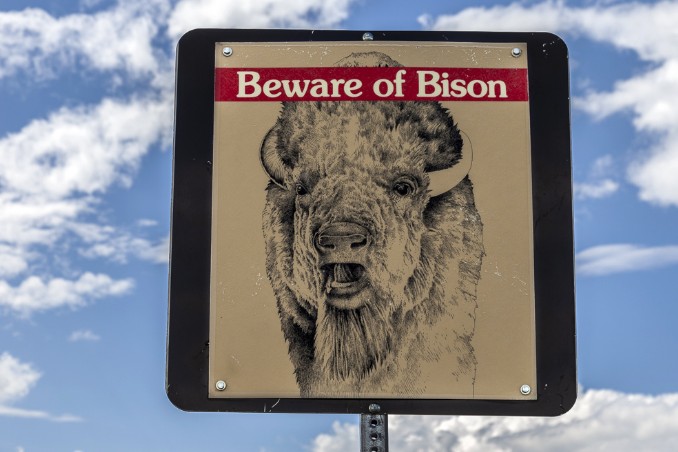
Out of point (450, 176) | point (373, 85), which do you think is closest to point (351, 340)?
point (450, 176)

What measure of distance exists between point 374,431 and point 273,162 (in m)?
0.87

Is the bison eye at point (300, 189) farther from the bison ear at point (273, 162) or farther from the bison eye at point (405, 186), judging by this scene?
the bison eye at point (405, 186)

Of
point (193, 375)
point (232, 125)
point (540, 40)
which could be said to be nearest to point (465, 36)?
point (540, 40)

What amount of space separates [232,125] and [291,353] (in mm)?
735

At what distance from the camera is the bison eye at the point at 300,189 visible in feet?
9.39

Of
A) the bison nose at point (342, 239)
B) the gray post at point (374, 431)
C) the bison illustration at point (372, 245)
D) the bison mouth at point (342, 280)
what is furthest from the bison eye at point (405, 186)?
the gray post at point (374, 431)

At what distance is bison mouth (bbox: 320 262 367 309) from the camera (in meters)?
2.80

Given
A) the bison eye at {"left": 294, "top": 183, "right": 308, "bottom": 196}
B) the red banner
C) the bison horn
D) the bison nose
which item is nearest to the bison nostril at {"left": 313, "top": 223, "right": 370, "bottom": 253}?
the bison nose

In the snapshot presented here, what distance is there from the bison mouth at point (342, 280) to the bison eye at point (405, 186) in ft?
0.86

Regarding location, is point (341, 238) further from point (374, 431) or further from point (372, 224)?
point (374, 431)

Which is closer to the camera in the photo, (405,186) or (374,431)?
(374,431)

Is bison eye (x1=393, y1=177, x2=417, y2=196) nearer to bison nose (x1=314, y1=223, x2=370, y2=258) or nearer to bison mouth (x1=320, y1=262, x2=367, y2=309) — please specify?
bison nose (x1=314, y1=223, x2=370, y2=258)

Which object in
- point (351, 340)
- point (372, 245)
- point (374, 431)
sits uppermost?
point (372, 245)

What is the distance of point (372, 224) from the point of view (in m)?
2.83
